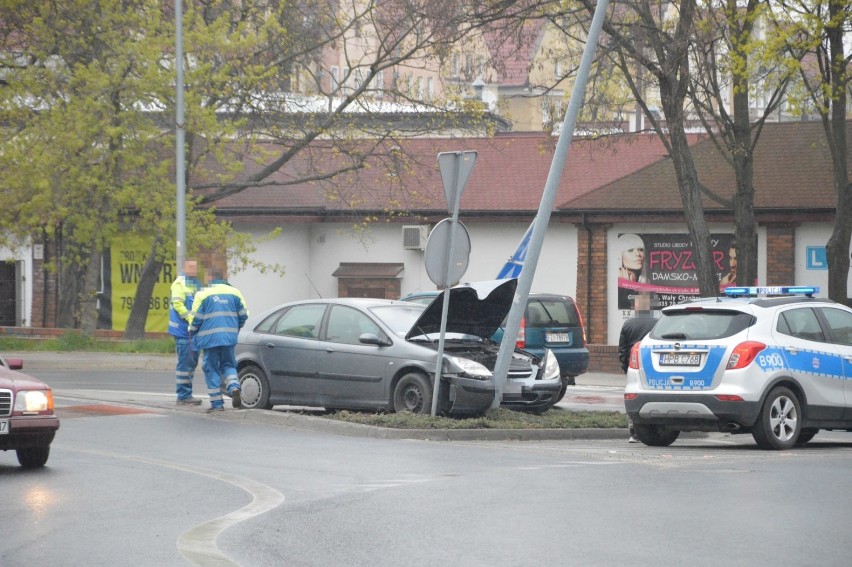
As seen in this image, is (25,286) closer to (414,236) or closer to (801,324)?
(414,236)

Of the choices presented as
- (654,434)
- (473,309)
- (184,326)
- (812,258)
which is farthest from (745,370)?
(812,258)

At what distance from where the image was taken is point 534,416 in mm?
16125

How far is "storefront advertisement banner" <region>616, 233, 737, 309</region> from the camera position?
1310 inches

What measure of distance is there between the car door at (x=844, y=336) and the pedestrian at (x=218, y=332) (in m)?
6.48

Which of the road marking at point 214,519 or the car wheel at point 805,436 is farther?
the car wheel at point 805,436

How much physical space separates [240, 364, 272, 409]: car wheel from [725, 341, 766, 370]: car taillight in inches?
226

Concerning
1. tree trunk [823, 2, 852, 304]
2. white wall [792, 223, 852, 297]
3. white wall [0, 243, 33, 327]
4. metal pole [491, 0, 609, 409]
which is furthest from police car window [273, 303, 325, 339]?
white wall [0, 243, 33, 327]

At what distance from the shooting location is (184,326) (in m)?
17.0

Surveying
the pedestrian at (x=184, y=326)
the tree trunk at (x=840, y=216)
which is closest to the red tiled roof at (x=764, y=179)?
the tree trunk at (x=840, y=216)

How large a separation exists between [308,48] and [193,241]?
17.9 ft

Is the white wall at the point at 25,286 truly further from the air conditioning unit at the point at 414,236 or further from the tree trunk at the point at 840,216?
the tree trunk at the point at 840,216

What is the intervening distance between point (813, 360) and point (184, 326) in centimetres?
733

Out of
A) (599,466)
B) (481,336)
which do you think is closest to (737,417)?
(599,466)

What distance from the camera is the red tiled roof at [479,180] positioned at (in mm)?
36062
